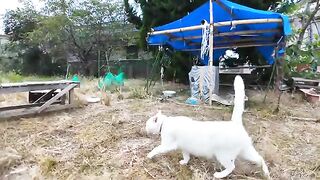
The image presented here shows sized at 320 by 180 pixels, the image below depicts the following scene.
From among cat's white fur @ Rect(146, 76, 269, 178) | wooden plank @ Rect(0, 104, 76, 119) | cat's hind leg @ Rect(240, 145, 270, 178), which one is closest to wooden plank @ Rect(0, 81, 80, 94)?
wooden plank @ Rect(0, 104, 76, 119)

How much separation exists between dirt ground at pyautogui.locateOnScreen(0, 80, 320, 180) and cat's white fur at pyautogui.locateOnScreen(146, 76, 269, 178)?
0.53ft

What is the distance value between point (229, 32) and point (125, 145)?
3472 mm

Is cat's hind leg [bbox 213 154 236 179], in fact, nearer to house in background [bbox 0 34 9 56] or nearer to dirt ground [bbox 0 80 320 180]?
dirt ground [bbox 0 80 320 180]

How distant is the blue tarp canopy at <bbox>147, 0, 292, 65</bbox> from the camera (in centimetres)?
434

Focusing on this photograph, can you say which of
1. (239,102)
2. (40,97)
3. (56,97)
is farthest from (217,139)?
(40,97)

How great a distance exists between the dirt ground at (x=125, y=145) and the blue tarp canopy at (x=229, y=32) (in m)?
1.31

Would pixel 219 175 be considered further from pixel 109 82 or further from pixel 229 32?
pixel 109 82

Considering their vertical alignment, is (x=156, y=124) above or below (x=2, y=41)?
below

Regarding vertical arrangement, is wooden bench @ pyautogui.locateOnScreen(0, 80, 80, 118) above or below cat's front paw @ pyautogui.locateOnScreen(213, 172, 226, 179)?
above

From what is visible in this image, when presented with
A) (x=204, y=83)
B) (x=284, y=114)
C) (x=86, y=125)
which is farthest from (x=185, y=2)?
(x=86, y=125)

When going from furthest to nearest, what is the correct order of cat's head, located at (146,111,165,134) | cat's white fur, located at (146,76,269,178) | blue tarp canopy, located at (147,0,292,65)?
blue tarp canopy, located at (147,0,292,65) < cat's head, located at (146,111,165,134) < cat's white fur, located at (146,76,269,178)

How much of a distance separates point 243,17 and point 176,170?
3325mm

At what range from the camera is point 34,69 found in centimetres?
1280

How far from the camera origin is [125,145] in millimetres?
2553
